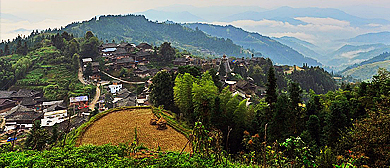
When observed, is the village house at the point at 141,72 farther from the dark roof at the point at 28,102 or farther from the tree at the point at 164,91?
the tree at the point at 164,91

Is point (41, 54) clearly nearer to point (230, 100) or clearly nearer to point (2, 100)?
point (2, 100)

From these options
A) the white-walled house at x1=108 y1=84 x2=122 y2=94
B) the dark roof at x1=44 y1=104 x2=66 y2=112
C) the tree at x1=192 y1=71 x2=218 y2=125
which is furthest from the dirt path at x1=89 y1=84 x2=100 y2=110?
the tree at x1=192 y1=71 x2=218 y2=125

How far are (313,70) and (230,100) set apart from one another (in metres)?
33.7

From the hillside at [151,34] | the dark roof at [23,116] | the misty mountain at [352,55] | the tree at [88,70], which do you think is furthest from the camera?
the misty mountain at [352,55]

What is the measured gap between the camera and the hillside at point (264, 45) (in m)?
120

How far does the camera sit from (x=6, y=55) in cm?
3531

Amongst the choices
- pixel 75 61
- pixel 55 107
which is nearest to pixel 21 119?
pixel 55 107

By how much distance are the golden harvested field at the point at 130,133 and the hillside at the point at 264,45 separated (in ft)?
380

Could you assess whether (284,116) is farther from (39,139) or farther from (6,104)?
(6,104)

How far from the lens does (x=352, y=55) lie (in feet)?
472

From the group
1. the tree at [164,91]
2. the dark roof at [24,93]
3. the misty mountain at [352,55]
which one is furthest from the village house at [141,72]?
the misty mountain at [352,55]

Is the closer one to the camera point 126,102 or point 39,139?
point 39,139

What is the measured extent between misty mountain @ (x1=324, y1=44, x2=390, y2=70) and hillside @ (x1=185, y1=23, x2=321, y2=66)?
22921 millimetres

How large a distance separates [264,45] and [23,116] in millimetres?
124564
